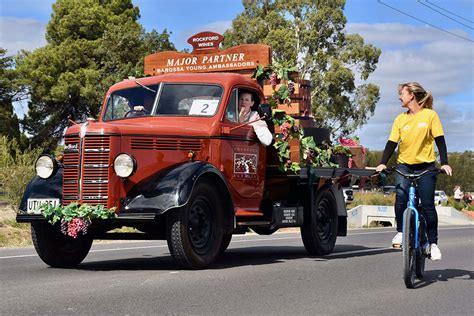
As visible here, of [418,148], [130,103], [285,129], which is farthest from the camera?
[285,129]

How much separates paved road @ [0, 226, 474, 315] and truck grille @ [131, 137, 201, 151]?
A: 1.43 meters

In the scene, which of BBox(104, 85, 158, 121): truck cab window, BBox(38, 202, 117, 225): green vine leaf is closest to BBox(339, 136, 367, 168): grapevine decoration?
BBox(104, 85, 158, 121): truck cab window

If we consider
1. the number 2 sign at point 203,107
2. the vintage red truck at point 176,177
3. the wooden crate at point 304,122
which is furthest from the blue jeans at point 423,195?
the wooden crate at point 304,122

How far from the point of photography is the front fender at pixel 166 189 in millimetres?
8250

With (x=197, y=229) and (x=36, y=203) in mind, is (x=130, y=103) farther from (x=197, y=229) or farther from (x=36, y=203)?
(x=197, y=229)

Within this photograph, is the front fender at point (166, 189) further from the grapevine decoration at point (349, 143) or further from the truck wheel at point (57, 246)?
the grapevine decoration at point (349, 143)

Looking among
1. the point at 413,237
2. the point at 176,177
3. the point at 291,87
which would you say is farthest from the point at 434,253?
the point at 291,87

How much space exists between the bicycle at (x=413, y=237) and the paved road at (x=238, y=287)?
0.67 ft

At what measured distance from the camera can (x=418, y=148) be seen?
7949mm

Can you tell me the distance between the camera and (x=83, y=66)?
1689 inches

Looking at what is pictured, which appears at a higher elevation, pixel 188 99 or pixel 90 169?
pixel 188 99

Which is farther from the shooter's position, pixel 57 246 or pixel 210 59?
pixel 210 59

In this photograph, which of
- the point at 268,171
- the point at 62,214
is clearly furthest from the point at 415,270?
the point at 62,214

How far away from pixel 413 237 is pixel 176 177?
266 cm
